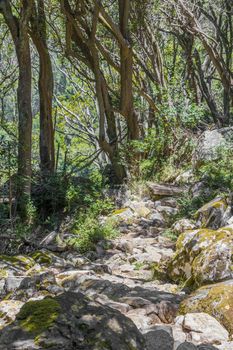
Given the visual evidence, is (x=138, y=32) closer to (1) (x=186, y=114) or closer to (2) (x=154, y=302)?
(1) (x=186, y=114)

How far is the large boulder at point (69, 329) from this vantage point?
2.25 m

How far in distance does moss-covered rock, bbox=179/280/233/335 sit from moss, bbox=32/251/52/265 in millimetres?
2918

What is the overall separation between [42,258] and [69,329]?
397cm

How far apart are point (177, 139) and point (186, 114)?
0.69 m

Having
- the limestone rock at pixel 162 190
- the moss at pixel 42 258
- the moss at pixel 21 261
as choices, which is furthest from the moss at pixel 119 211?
the moss at pixel 21 261

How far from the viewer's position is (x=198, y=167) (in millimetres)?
9516

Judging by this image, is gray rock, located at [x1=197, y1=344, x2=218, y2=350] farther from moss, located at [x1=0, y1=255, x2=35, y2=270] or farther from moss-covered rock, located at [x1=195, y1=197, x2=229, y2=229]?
moss, located at [x1=0, y1=255, x2=35, y2=270]

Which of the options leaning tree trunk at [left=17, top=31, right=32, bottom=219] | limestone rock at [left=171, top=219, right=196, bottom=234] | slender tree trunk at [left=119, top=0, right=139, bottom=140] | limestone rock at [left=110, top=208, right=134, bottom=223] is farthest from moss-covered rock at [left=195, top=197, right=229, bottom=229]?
slender tree trunk at [left=119, top=0, right=139, bottom=140]

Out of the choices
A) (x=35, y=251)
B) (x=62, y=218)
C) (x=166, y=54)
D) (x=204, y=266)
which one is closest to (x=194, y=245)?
(x=204, y=266)

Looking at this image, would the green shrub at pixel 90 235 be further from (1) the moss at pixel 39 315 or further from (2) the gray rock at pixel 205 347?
(1) the moss at pixel 39 315

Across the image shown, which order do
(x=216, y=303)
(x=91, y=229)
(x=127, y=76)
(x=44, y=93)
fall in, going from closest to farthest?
(x=216, y=303) → (x=91, y=229) → (x=127, y=76) → (x=44, y=93)

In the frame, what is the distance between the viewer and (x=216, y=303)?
3492 mm

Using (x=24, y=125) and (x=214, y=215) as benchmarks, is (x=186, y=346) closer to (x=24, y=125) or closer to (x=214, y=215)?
(x=214, y=215)

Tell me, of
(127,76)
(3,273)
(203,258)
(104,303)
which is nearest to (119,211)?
(127,76)
